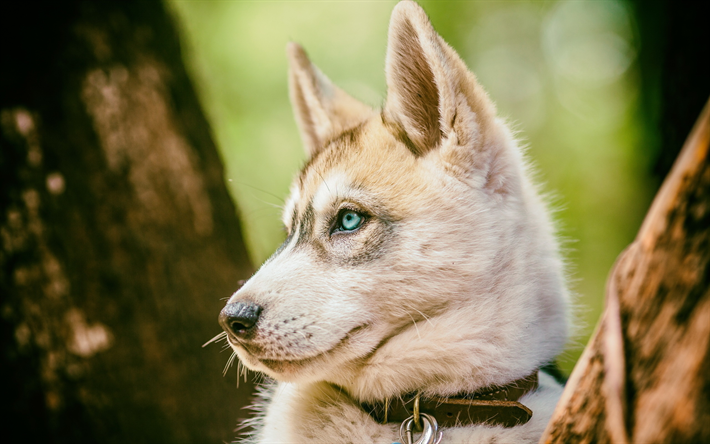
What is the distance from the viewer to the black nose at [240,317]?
6.58 feet

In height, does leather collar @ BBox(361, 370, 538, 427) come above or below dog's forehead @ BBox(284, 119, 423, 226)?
below

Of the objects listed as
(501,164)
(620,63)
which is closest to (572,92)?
(620,63)

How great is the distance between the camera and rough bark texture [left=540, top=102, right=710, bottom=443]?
98 cm

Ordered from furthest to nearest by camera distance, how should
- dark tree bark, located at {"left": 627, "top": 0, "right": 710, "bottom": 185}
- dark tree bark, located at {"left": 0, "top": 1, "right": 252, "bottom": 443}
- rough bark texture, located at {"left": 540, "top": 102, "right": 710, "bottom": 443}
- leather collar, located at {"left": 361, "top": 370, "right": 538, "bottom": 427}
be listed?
dark tree bark, located at {"left": 0, "top": 1, "right": 252, "bottom": 443}
dark tree bark, located at {"left": 627, "top": 0, "right": 710, "bottom": 185}
leather collar, located at {"left": 361, "top": 370, "right": 538, "bottom": 427}
rough bark texture, located at {"left": 540, "top": 102, "right": 710, "bottom": 443}

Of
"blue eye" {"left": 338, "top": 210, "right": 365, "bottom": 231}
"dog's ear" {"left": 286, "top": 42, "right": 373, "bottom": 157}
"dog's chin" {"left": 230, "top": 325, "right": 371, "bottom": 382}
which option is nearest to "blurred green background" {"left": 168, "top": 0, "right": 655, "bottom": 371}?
"dog's ear" {"left": 286, "top": 42, "right": 373, "bottom": 157}

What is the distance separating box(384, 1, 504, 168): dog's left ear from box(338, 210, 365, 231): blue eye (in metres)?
0.48

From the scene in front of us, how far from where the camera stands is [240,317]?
6.57ft

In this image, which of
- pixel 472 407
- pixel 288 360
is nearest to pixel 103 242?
pixel 288 360

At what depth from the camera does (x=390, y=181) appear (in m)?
2.34

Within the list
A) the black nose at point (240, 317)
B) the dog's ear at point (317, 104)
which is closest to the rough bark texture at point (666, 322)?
the black nose at point (240, 317)

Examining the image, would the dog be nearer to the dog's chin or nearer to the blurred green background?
the dog's chin

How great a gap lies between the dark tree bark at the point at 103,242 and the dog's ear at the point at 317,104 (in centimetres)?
94

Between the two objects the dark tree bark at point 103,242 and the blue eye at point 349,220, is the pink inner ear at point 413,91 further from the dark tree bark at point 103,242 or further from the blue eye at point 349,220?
the dark tree bark at point 103,242

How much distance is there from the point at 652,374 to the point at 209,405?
3128 mm
